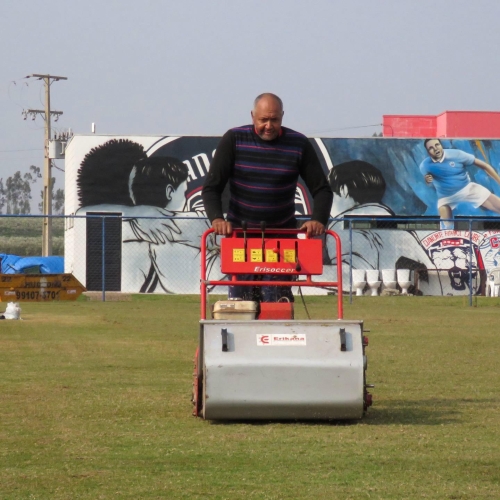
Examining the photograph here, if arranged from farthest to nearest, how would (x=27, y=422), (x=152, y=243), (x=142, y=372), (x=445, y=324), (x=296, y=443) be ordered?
(x=152, y=243)
(x=445, y=324)
(x=142, y=372)
(x=27, y=422)
(x=296, y=443)

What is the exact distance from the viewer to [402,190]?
32438mm

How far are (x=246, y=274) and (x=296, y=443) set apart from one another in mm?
1582

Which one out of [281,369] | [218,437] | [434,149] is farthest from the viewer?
[434,149]

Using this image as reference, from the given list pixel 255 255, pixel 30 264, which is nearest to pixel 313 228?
pixel 255 255

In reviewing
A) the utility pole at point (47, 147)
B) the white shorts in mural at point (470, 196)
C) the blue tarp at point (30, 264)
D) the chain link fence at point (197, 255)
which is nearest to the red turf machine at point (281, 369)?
the chain link fence at point (197, 255)

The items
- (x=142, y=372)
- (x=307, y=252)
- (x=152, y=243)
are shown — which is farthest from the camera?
(x=152, y=243)

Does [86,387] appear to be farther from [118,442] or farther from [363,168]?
[363,168]

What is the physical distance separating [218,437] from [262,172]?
1883 millimetres

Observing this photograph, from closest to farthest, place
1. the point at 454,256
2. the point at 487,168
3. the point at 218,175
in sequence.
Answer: the point at 218,175 < the point at 454,256 < the point at 487,168

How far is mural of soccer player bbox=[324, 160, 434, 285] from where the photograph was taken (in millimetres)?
30797

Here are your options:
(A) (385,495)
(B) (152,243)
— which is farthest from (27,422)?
(B) (152,243)

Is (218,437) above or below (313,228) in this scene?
below

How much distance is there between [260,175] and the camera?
6133mm

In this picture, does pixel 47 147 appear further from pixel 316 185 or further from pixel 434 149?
pixel 316 185
